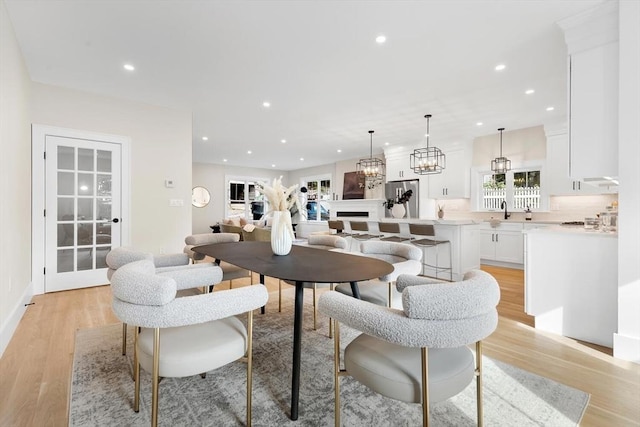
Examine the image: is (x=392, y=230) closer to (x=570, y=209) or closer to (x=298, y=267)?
(x=298, y=267)

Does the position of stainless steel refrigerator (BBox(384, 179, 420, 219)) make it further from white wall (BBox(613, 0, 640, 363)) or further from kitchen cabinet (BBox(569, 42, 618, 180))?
white wall (BBox(613, 0, 640, 363))

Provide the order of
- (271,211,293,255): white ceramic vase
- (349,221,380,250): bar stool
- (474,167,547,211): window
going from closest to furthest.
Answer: (271,211,293,255): white ceramic vase
(349,221,380,250): bar stool
(474,167,547,211): window

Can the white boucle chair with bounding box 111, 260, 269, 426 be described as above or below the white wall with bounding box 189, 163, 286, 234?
below

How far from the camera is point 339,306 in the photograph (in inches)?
49.2

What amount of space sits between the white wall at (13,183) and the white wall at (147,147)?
41cm

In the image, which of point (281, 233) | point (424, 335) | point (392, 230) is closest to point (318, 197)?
point (392, 230)

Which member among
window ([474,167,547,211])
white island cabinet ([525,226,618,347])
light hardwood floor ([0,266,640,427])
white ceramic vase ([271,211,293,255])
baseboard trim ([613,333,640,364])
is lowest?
light hardwood floor ([0,266,640,427])

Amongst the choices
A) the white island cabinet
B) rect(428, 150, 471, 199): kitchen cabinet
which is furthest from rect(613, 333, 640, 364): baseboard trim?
rect(428, 150, 471, 199): kitchen cabinet

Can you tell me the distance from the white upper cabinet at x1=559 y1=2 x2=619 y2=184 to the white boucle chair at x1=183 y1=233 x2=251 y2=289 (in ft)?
9.88

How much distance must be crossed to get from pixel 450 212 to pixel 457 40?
192 inches

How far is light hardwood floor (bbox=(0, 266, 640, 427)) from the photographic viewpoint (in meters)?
1.63

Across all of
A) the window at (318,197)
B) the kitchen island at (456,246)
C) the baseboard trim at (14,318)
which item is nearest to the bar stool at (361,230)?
the kitchen island at (456,246)

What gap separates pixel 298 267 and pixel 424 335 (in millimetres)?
931

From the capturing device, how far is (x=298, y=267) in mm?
1828
